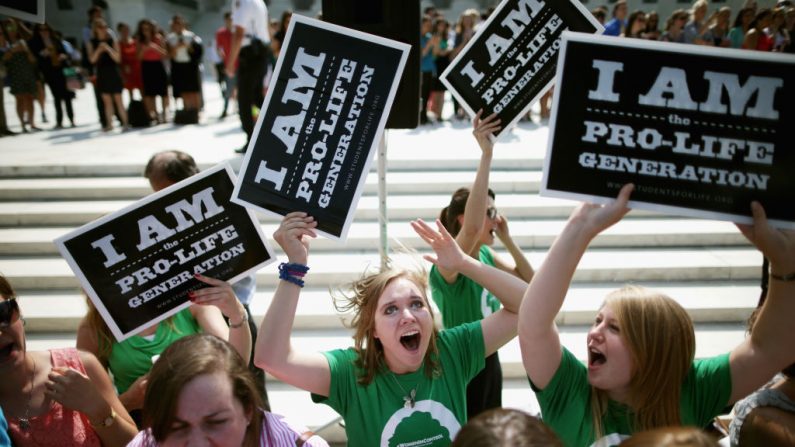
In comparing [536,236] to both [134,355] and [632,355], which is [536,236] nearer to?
[632,355]

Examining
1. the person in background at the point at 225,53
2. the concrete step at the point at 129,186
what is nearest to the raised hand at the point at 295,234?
the concrete step at the point at 129,186

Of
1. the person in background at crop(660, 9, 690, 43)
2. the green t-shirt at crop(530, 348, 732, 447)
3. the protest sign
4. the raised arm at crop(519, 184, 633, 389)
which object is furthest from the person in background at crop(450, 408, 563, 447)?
the person in background at crop(660, 9, 690, 43)

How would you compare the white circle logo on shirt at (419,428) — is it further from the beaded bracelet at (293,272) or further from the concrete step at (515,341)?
the concrete step at (515,341)

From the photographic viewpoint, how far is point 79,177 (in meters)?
7.04

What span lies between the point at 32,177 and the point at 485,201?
652 centimetres

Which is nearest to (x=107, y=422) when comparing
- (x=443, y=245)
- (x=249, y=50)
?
(x=443, y=245)

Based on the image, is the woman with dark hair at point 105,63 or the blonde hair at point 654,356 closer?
the blonde hair at point 654,356

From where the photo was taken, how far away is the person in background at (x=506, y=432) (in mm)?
1169

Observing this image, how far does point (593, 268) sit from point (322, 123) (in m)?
3.96

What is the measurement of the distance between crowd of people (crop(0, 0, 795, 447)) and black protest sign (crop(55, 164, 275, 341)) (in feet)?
0.32

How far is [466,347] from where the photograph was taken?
2189 mm

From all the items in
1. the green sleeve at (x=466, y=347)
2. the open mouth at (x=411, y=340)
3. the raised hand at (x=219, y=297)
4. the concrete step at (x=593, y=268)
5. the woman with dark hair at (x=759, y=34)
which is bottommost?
the concrete step at (x=593, y=268)

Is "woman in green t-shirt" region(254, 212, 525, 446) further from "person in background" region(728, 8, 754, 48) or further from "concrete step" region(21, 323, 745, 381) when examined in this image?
"person in background" region(728, 8, 754, 48)

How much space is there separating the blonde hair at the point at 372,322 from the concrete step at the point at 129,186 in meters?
4.38
